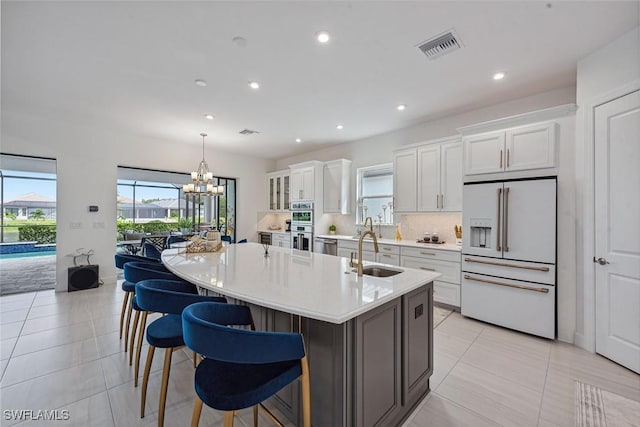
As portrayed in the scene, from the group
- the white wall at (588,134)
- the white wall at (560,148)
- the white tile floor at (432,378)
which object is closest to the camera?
the white tile floor at (432,378)

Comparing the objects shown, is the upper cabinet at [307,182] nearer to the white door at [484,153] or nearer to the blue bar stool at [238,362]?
the white door at [484,153]

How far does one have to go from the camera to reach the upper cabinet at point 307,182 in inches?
231

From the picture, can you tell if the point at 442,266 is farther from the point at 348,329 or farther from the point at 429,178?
the point at 348,329

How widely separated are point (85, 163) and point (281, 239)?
4088 mm

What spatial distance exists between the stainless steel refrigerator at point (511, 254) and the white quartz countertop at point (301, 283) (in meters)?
1.74

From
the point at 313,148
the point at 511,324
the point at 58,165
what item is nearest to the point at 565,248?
the point at 511,324

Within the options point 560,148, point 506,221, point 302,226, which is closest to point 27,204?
point 302,226

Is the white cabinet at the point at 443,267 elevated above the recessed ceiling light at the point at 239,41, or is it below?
below

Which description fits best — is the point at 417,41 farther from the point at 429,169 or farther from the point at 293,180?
the point at 293,180

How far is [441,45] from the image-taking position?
2480 mm

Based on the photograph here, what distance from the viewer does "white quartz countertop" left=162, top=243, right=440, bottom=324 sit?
1.32 metres

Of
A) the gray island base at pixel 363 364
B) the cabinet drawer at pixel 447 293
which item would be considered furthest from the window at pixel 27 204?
the cabinet drawer at pixel 447 293

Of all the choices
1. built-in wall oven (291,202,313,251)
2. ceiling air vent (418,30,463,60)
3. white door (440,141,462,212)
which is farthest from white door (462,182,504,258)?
built-in wall oven (291,202,313,251)

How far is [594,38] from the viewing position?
2391 mm
